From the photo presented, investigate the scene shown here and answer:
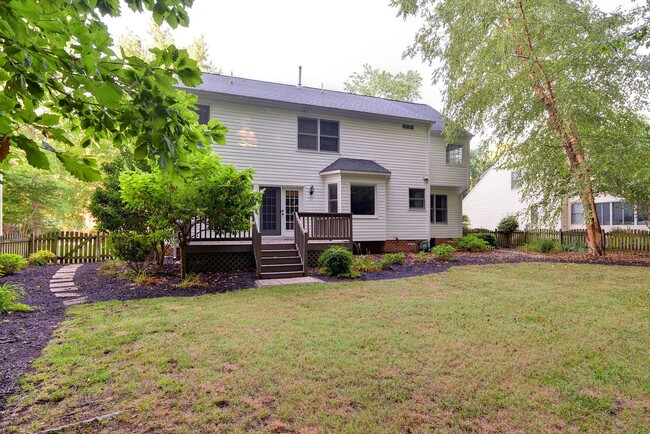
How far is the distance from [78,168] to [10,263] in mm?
9987

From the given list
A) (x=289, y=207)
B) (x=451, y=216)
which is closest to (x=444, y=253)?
(x=289, y=207)

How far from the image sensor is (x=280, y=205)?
41.3ft

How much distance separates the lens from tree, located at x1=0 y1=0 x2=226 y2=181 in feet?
4.30

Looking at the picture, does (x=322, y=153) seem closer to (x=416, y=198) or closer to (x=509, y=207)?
(x=416, y=198)

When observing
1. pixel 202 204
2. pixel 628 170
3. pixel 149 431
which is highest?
pixel 628 170

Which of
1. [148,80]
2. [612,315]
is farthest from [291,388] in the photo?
[612,315]

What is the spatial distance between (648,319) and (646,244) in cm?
1252

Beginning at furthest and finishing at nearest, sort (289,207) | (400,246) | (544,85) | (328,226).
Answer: (400,246) < (289,207) < (544,85) < (328,226)

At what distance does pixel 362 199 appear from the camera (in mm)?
13352

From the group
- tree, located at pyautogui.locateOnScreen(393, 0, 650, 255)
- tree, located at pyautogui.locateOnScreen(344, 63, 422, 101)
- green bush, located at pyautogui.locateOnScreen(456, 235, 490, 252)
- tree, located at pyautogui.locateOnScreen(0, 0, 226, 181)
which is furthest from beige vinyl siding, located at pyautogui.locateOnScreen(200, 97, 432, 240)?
tree, located at pyautogui.locateOnScreen(344, 63, 422, 101)

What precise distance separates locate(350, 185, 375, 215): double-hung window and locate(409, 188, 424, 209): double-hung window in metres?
2.40

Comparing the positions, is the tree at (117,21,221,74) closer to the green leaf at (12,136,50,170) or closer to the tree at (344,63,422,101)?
the tree at (344,63,422,101)

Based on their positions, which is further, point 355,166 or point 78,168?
point 355,166

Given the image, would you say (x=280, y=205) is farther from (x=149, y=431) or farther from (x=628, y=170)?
(x=628, y=170)
